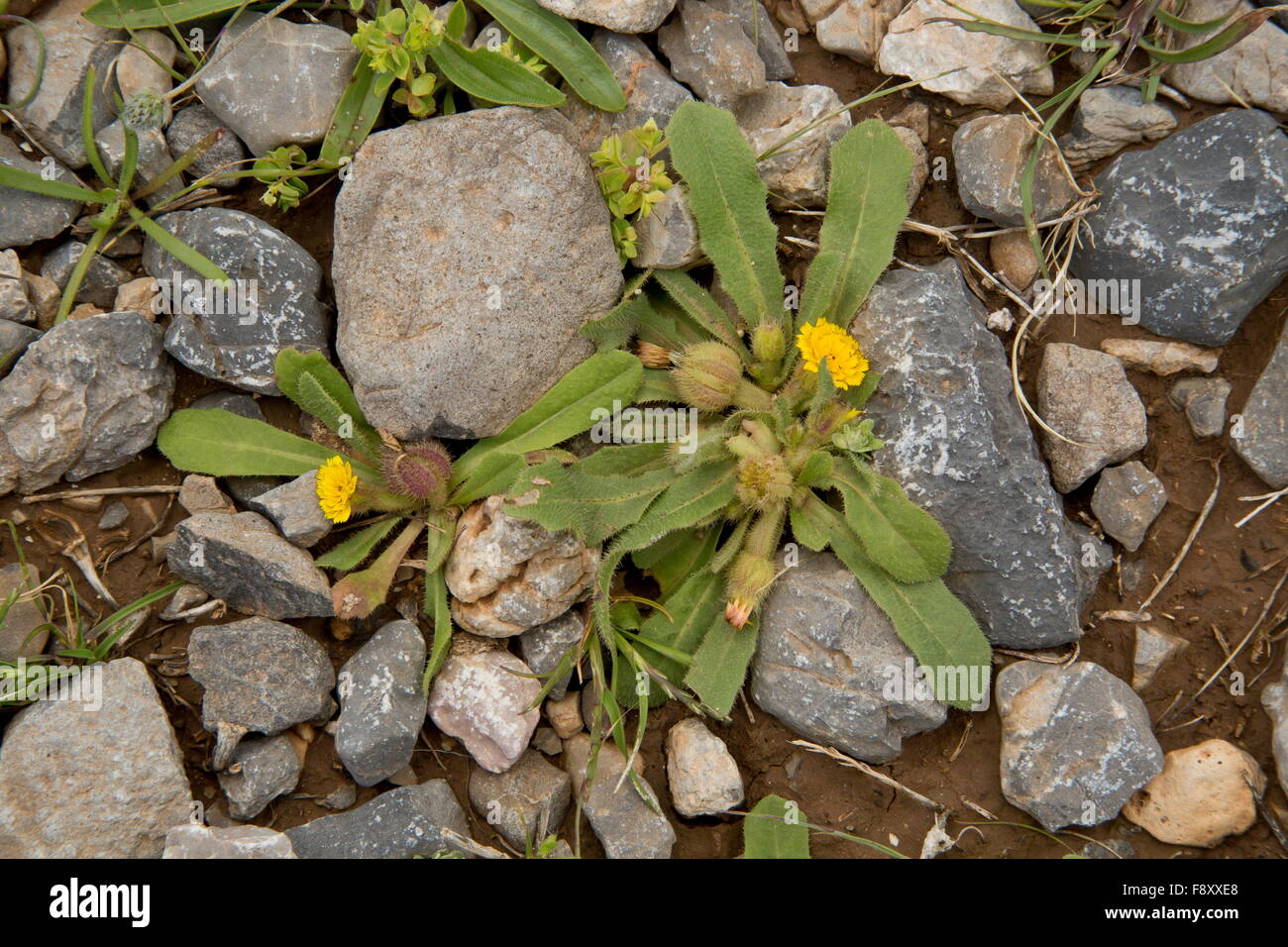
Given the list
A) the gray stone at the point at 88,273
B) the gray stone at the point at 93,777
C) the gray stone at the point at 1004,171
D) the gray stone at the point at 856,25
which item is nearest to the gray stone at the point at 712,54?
the gray stone at the point at 856,25

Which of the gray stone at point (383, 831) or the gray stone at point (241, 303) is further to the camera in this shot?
the gray stone at point (241, 303)

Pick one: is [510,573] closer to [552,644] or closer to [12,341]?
[552,644]

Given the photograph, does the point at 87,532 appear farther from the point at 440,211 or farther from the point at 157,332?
the point at 440,211

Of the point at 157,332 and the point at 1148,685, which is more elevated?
the point at 157,332

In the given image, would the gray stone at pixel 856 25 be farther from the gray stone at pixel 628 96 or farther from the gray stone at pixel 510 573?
the gray stone at pixel 510 573

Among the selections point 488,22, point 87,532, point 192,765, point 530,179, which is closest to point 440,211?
point 530,179

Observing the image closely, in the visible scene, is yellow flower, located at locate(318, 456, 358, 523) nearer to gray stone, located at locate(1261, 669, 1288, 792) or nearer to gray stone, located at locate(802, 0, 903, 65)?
gray stone, located at locate(802, 0, 903, 65)
